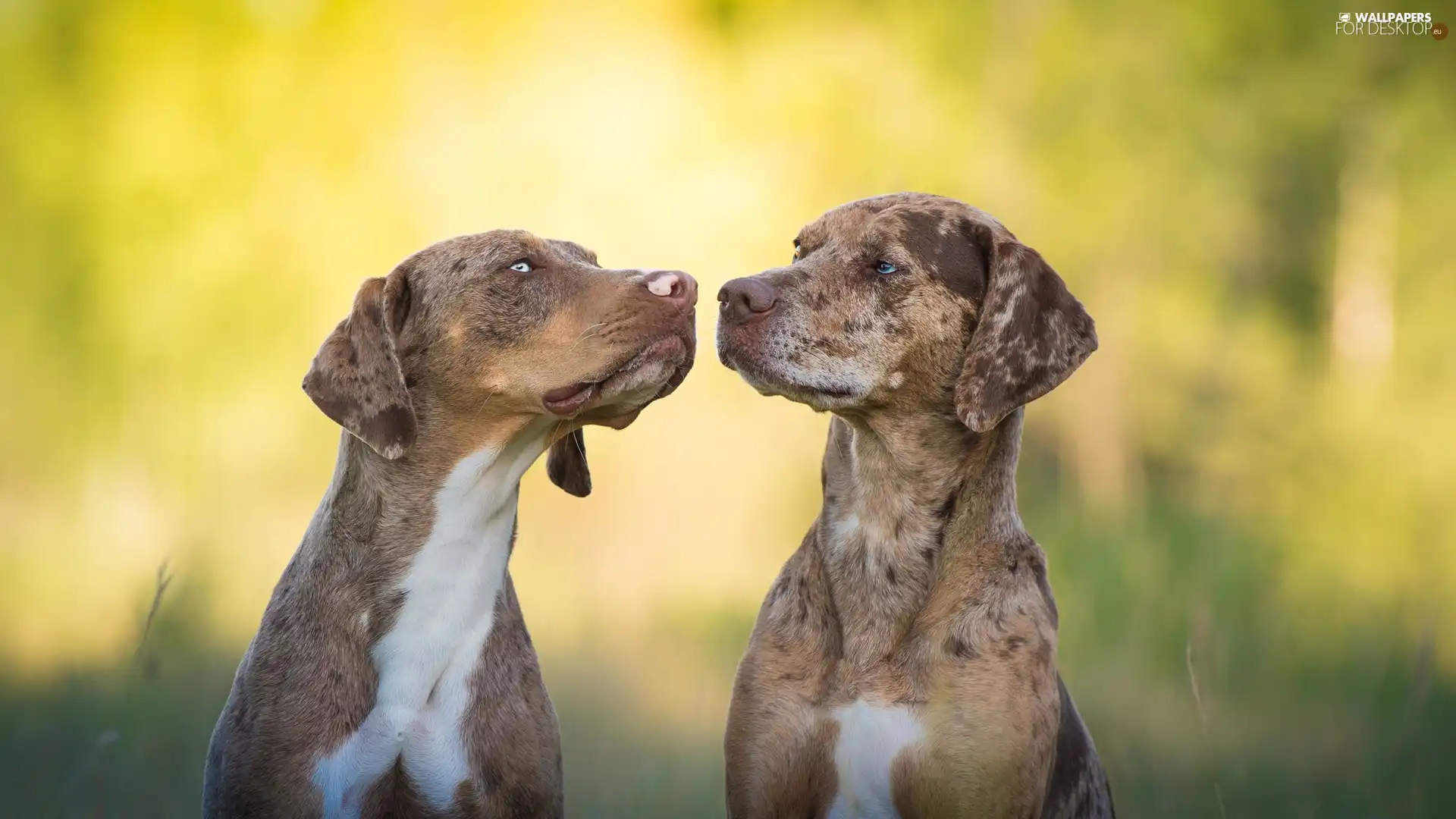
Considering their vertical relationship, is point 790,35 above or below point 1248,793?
above

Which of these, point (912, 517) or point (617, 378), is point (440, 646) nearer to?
point (617, 378)

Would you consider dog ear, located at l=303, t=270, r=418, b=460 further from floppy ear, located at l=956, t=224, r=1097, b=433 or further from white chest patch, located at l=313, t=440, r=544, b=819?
floppy ear, located at l=956, t=224, r=1097, b=433

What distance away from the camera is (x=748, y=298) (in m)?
5.00

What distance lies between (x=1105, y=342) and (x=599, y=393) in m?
10.1

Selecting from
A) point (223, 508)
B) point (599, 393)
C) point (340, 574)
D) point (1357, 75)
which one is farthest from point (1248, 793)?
point (1357, 75)

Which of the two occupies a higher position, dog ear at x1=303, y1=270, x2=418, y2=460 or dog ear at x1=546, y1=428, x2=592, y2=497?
dog ear at x1=303, y1=270, x2=418, y2=460

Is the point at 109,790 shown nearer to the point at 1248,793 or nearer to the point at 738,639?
the point at 738,639

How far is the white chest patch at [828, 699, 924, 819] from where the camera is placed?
4691 millimetres

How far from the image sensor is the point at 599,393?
16.4ft

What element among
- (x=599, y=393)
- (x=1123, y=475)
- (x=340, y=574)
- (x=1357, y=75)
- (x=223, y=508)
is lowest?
(x=1123, y=475)

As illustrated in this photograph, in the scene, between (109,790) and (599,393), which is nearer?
(599,393)

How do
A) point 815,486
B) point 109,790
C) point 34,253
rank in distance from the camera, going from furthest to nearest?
point 34,253 < point 815,486 < point 109,790

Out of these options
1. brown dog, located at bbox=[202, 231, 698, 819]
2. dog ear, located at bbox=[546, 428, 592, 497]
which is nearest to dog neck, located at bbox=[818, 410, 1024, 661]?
brown dog, located at bbox=[202, 231, 698, 819]

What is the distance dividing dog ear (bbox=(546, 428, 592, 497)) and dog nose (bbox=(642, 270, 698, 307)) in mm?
969
